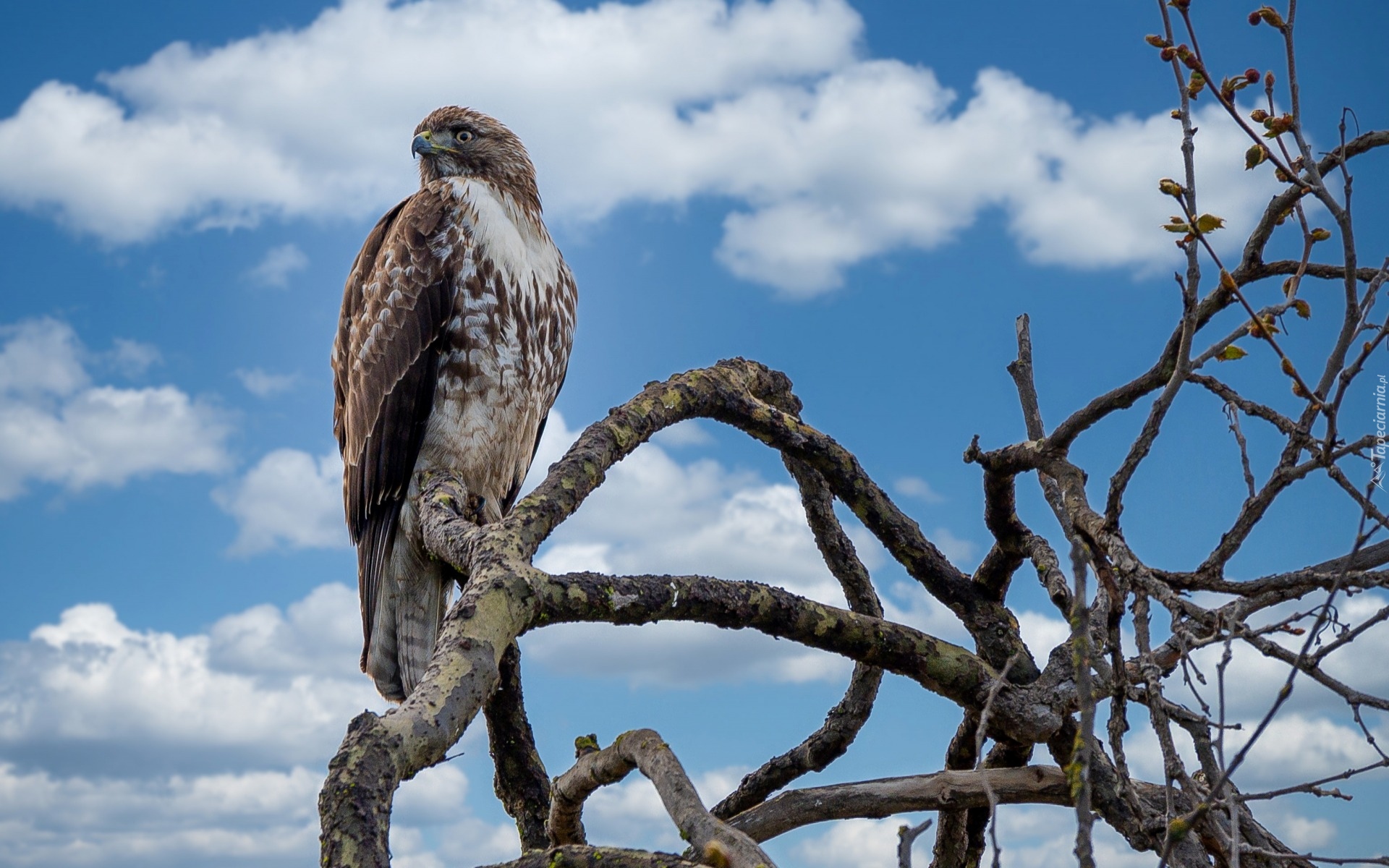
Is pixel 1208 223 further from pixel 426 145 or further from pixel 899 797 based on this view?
pixel 426 145

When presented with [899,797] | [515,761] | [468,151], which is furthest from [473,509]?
[468,151]

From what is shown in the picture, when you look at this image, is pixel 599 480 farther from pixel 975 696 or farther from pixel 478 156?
pixel 478 156

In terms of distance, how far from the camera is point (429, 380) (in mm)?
4648

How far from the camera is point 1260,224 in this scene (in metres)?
2.49

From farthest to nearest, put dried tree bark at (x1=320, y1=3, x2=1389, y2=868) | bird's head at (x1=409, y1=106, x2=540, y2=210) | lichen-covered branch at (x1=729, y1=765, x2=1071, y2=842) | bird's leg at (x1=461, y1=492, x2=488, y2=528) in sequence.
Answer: bird's head at (x1=409, y1=106, x2=540, y2=210), bird's leg at (x1=461, y1=492, x2=488, y2=528), lichen-covered branch at (x1=729, y1=765, x2=1071, y2=842), dried tree bark at (x1=320, y1=3, x2=1389, y2=868)

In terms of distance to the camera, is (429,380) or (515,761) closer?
(515,761)

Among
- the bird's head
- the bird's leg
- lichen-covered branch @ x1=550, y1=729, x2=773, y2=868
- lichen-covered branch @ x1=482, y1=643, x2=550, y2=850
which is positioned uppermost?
the bird's head

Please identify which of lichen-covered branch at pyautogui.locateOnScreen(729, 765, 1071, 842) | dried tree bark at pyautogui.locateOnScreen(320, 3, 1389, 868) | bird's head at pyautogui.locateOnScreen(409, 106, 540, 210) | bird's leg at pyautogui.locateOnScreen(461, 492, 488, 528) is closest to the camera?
dried tree bark at pyautogui.locateOnScreen(320, 3, 1389, 868)

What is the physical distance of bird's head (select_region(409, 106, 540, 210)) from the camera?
18.2 feet

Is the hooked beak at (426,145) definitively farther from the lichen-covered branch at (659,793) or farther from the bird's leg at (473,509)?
the lichen-covered branch at (659,793)

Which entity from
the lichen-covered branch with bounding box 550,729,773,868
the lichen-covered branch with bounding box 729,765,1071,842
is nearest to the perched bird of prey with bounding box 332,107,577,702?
the lichen-covered branch with bounding box 550,729,773,868

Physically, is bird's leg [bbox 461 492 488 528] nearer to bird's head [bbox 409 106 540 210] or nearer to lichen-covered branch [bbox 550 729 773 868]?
lichen-covered branch [bbox 550 729 773 868]

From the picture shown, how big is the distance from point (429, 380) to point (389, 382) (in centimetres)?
17

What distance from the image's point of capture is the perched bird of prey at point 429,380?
453 centimetres
